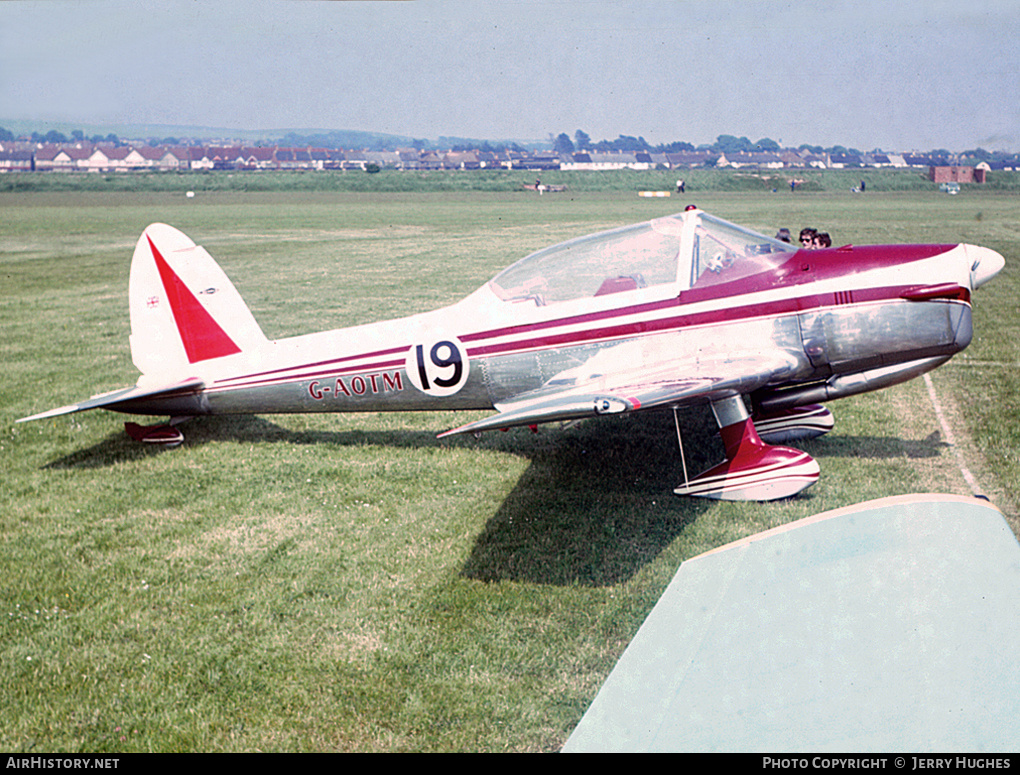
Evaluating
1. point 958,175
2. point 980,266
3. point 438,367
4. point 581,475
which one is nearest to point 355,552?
point 438,367

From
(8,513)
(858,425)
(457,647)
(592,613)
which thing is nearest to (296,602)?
(457,647)

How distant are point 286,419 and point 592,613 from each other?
17.9 ft

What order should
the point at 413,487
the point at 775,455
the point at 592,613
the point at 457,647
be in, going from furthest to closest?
1. the point at 413,487
2. the point at 775,455
3. the point at 592,613
4. the point at 457,647

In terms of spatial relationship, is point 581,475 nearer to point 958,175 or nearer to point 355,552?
point 355,552

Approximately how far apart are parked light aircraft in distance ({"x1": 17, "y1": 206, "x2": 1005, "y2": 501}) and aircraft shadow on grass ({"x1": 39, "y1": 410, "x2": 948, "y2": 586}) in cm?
62

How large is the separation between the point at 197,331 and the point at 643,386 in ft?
15.1

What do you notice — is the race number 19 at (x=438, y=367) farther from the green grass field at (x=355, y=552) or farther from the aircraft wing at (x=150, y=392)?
the aircraft wing at (x=150, y=392)

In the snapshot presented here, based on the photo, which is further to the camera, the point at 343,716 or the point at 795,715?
the point at 343,716

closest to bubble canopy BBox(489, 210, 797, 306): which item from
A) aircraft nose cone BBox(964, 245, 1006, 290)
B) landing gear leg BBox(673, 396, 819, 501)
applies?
landing gear leg BBox(673, 396, 819, 501)

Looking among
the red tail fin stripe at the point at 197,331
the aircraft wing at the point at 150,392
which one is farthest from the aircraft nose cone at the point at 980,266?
the aircraft wing at the point at 150,392

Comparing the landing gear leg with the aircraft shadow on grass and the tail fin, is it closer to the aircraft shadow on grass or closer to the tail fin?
the aircraft shadow on grass

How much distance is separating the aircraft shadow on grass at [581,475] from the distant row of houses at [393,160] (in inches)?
5295
